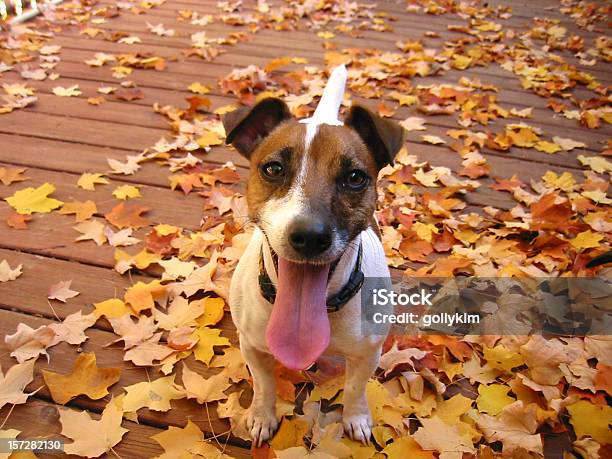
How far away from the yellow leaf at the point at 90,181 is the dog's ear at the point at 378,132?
2253 millimetres

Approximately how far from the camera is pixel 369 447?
6.63ft

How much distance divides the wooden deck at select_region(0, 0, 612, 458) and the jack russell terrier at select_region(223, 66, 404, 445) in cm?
61

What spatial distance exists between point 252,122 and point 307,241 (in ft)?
2.35

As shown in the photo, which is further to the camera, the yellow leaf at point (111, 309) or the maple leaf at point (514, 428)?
the yellow leaf at point (111, 309)

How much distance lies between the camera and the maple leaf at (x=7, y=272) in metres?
2.66

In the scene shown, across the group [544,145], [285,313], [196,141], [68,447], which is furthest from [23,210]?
[544,145]

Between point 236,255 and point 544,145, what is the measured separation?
2.90 meters

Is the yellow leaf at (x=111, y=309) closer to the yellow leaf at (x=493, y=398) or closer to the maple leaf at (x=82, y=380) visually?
the maple leaf at (x=82, y=380)

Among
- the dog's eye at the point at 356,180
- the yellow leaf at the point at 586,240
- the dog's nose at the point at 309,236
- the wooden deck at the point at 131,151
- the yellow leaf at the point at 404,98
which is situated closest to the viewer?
the dog's nose at the point at 309,236

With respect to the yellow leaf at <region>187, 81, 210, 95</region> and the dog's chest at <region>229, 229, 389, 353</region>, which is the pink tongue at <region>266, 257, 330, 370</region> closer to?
the dog's chest at <region>229, 229, 389, 353</region>

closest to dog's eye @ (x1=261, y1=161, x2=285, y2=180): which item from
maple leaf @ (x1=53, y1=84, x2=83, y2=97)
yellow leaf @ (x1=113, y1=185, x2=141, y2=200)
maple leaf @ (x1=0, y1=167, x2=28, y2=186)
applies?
yellow leaf @ (x1=113, y1=185, x2=141, y2=200)

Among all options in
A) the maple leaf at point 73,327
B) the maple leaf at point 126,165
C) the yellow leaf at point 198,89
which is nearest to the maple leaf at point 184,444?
the maple leaf at point 73,327

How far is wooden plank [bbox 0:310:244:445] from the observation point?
82.1 inches

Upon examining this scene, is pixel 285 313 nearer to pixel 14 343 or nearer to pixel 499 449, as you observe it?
pixel 499 449
